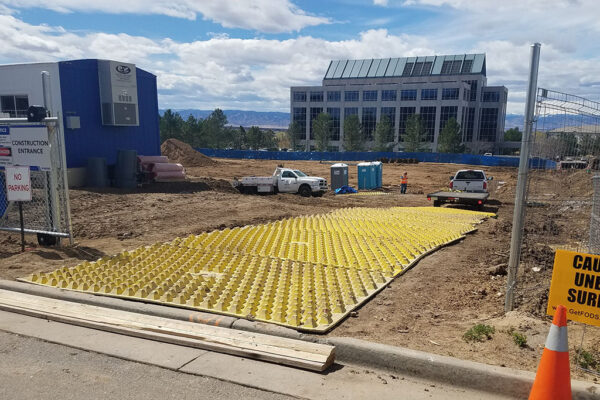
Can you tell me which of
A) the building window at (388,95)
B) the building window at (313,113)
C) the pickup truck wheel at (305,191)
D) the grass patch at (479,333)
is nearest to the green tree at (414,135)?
the building window at (388,95)

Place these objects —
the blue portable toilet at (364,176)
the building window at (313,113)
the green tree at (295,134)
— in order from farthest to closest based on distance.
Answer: the building window at (313,113) < the green tree at (295,134) < the blue portable toilet at (364,176)

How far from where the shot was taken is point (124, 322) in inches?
221

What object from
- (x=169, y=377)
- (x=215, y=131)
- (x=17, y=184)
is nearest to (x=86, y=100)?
(x=17, y=184)

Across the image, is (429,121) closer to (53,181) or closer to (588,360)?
(53,181)

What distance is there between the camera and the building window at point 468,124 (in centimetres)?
9206

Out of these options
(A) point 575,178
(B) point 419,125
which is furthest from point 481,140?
(A) point 575,178

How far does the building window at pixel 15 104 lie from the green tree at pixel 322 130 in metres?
67.6

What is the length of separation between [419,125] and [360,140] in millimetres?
11056

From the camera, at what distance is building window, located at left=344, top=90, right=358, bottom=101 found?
93750 mm

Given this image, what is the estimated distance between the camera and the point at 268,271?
25.1ft

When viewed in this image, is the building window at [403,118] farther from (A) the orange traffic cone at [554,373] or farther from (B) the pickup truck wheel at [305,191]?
(A) the orange traffic cone at [554,373]

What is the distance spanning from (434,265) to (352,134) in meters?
75.4

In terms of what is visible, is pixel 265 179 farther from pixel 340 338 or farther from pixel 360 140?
pixel 360 140

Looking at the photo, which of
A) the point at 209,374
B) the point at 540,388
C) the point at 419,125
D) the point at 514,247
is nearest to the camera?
the point at 540,388
